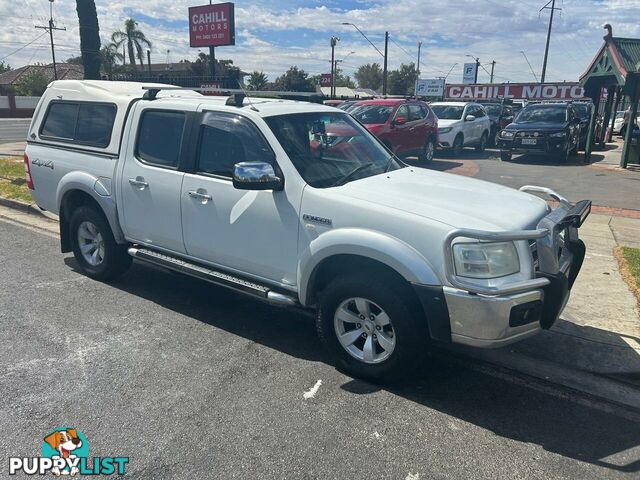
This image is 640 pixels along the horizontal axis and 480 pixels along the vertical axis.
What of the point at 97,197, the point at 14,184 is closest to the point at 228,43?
the point at 14,184

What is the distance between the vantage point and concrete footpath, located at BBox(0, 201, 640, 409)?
12.3 feet

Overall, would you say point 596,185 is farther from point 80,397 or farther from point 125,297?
point 80,397

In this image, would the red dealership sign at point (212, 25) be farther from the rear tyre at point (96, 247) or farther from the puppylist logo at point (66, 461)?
the puppylist logo at point (66, 461)

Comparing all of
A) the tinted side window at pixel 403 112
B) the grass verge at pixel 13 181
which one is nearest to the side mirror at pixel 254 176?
the grass verge at pixel 13 181

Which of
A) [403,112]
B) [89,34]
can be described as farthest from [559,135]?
[89,34]

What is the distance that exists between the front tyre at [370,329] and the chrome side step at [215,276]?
14.6 inches

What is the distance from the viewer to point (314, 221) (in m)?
3.69

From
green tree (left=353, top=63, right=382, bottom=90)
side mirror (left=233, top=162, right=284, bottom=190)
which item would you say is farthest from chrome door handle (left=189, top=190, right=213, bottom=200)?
green tree (left=353, top=63, right=382, bottom=90)

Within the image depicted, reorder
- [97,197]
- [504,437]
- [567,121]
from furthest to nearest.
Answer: [567,121]
[97,197]
[504,437]

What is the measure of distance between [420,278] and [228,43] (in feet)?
109

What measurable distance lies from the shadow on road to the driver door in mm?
637

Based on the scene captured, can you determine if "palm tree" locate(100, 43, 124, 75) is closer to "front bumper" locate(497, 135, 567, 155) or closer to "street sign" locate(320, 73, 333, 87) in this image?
"street sign" locate(320, 73, 333, 87)

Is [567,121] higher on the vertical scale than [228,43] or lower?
lower

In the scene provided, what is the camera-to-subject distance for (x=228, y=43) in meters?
33.1
